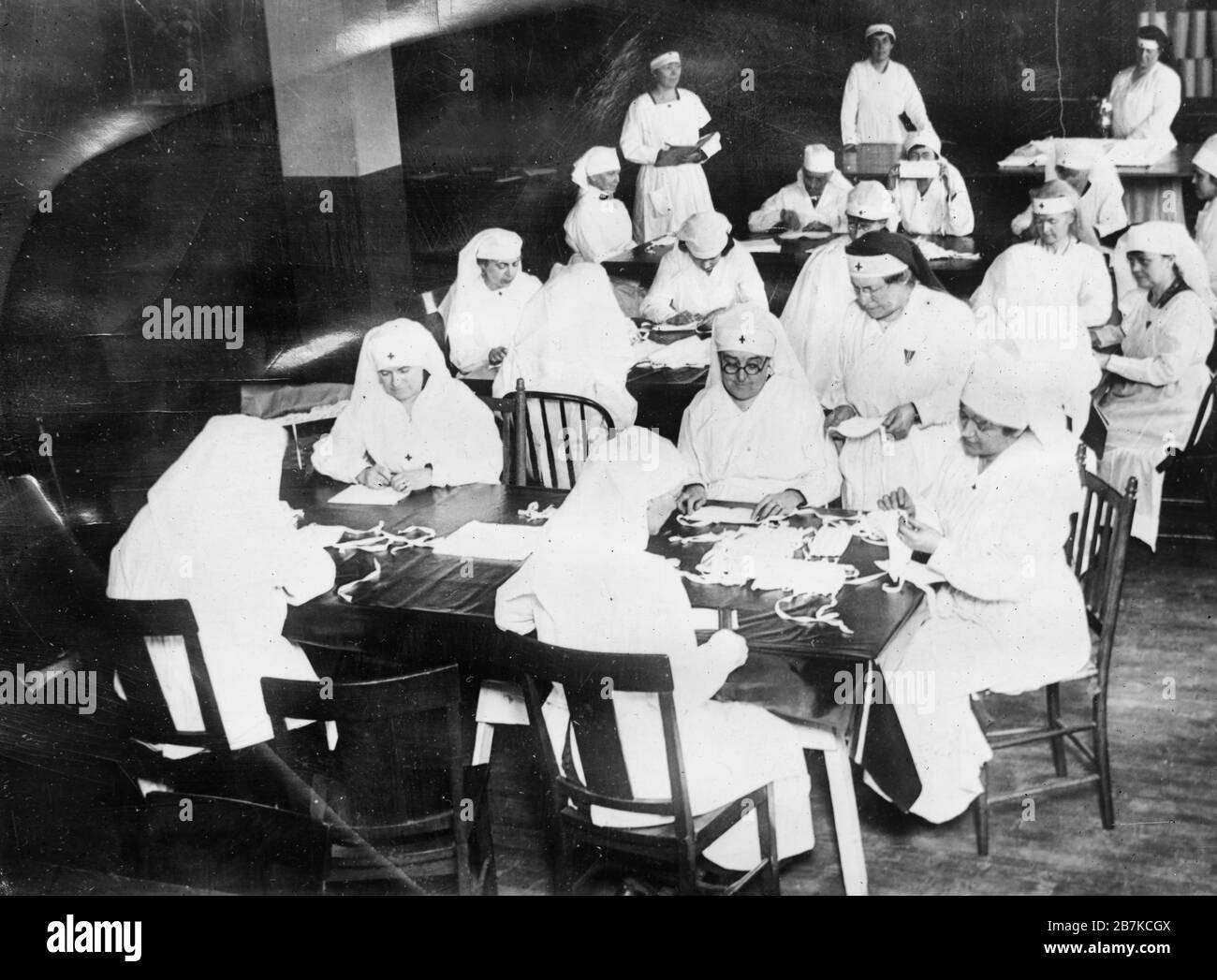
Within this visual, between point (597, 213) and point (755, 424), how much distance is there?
1899 millimetres

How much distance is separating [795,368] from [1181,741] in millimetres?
1545

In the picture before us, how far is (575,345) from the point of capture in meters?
4.65

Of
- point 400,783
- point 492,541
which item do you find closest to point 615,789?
point 400,783

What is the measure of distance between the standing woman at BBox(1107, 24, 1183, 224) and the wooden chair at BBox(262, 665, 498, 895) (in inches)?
99.5

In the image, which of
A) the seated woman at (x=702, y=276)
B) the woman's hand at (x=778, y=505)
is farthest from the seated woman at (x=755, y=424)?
the seated woman at (x=702, y=276)

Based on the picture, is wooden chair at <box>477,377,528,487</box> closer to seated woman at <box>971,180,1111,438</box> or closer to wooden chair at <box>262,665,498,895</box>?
wooden chair at <box>262,665,498,895</box>

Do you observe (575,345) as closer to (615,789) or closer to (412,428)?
(412,428)

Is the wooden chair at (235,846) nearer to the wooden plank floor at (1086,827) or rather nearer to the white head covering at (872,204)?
the wooden plank floor at (1086,827)

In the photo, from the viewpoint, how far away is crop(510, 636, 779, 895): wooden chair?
7.62 ft

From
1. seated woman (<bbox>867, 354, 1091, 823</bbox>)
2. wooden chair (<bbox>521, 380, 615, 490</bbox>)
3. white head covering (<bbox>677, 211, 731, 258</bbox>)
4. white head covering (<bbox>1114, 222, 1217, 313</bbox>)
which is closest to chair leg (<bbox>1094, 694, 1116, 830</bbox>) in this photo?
seated woman (<bbox>867, 354, 1091, 823</bbox>)

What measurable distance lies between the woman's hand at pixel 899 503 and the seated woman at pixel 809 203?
2.42 m

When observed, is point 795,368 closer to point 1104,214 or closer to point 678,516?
point 678,516

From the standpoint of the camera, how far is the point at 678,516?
3.24 metres
